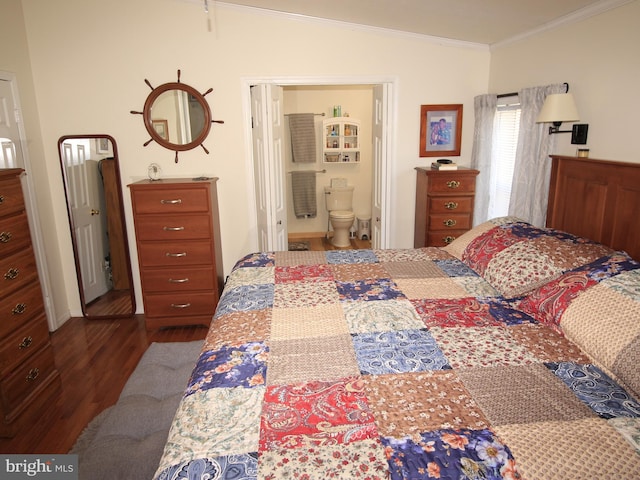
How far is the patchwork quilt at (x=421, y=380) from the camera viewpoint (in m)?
1.08

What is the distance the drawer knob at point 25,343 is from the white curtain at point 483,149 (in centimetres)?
334

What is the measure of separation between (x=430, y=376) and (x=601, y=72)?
2.07m

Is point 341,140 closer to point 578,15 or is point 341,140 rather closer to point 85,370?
point 578,15

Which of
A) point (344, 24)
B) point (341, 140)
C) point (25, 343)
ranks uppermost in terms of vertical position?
point (344, 24)

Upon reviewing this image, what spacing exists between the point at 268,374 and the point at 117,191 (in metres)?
2.80

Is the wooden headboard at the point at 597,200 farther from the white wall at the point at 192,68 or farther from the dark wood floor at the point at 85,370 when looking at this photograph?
the dark wood floor at the point at 85,370

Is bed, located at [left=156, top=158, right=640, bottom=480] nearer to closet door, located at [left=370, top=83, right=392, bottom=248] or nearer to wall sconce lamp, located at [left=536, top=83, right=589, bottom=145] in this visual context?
wall sconce lamp, located at [left=536, top=83, right=589, bottom=145]

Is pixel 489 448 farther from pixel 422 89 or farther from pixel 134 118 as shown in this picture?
pixel 134 118

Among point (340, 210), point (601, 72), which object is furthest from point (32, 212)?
point (601, 72)

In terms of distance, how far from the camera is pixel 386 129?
3785mm

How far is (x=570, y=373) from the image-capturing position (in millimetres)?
1421

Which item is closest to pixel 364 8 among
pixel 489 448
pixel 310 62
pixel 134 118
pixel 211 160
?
pixel 310 62

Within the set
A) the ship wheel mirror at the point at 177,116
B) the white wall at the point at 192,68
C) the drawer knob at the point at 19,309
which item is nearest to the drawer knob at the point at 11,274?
the drawer knob at the point at 19,309

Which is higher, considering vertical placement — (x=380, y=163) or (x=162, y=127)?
(x=162, y=127)
